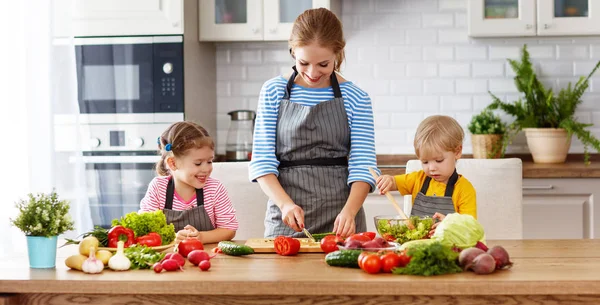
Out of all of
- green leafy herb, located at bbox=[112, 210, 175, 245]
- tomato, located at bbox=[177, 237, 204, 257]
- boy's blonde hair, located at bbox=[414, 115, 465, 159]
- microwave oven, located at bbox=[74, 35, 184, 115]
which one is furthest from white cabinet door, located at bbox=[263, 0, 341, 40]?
tomato, located at bbox=[177, 237, 204, 257]

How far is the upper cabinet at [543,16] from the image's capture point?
426 cm

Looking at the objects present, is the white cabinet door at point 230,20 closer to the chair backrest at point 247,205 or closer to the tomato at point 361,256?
the chair backrest at point 247,205

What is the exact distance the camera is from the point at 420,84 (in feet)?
15.5

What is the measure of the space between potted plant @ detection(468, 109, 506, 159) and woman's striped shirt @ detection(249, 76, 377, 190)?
1.85 meters

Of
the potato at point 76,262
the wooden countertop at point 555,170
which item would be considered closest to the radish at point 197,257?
the potato at point 76,262

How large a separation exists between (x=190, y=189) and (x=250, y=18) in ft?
6.32

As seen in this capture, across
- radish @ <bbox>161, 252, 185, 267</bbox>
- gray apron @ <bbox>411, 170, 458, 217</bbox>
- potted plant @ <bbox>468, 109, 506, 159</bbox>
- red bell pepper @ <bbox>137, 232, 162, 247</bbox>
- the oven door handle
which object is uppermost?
potted plant @ <bbox>468, 109, 506, 159</bbox>

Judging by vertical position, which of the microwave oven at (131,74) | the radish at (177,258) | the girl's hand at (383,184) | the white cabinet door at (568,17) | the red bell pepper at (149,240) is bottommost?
the radish at (177,258)

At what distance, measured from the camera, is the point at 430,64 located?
471cm

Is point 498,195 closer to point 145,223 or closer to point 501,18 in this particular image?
point 145,223

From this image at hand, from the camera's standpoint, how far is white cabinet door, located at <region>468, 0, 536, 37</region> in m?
4.27

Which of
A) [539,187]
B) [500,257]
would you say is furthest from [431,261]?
[539,187]

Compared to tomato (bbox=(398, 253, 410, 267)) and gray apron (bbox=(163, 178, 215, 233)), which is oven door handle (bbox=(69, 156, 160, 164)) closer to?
gray apron (bbox=(163, 178, 215, 233))

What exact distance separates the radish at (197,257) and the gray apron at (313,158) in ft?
2.22
